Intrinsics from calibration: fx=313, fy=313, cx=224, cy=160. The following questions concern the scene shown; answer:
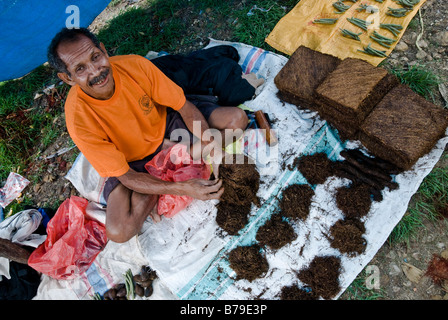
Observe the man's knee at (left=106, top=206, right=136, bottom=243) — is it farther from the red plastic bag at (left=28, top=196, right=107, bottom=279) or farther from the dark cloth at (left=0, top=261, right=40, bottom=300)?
the dark cloth at (left=0, top=261, right=40, bottom=300)

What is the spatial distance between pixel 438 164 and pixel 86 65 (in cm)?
303

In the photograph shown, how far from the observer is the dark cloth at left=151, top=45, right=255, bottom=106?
3.35 meters

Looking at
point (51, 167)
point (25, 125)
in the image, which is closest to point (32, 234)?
point (51, 167)

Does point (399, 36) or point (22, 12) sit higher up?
point (22, 12)

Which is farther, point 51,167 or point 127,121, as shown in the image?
point 51,167

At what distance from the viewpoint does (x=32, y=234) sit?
10.7 ft

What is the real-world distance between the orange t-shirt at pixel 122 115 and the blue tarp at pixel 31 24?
138 cm

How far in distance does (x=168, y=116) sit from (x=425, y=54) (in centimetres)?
274

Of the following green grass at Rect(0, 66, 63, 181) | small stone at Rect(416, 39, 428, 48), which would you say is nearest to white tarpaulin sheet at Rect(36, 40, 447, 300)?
small stone at Rect(416, 39, 428, 48)

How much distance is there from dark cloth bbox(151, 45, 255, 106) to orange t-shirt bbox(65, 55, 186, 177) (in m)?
0.59

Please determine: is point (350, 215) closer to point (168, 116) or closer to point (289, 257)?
point (289, 257)

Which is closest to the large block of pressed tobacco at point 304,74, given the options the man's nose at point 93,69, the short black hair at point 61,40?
the man's nose at point 93,69

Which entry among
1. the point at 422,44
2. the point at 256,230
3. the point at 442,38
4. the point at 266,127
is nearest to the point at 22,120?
the point at 266,127

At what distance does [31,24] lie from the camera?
344cm
